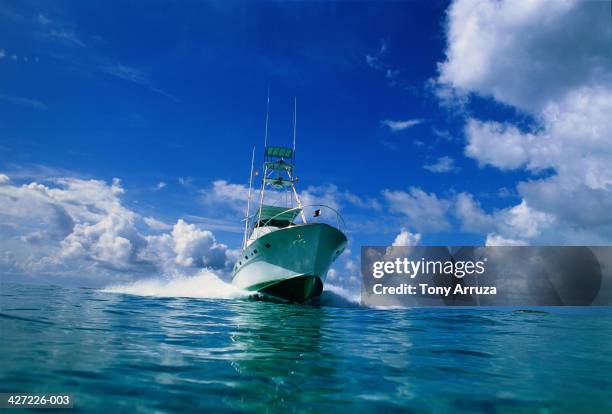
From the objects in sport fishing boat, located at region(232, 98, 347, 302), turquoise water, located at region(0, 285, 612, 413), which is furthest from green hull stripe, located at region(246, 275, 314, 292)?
turquoise water, located at region(0, 285, 612, 413)

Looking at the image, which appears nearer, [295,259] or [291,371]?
[291,371]

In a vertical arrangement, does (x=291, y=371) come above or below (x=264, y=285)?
below

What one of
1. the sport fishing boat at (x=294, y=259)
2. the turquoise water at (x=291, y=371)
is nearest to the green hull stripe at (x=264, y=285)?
the sport fishing boat at (x=294, y=259)

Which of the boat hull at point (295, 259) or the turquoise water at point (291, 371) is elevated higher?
the boat hull at point (295, 259)

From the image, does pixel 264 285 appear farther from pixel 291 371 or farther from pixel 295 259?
pixel 291 371

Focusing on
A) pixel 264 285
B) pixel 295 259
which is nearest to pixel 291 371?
pixel 295 259

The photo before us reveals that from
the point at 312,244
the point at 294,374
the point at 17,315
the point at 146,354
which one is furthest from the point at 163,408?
the point at 312,244

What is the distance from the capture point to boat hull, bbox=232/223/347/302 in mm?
19406

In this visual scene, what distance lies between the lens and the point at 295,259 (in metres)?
19.6

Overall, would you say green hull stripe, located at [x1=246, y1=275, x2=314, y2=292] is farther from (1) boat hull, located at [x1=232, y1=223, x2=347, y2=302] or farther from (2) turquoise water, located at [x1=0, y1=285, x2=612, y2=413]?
(2) turquoise water, located at [x1=0, y1=285, x2=612, y2=413]

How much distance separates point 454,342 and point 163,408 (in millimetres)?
6810

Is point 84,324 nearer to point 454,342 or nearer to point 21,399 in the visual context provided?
point 21,399

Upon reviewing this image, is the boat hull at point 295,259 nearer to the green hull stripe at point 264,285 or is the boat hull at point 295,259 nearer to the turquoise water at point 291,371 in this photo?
the green hull stripe at point 264,285

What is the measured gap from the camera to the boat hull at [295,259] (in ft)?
63.7
